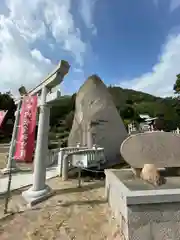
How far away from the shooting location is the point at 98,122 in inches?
498

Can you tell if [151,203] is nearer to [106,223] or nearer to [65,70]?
[106,223]

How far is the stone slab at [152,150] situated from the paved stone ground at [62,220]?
147 centimetres

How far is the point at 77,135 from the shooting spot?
1330 centimetres

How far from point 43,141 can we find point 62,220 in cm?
225

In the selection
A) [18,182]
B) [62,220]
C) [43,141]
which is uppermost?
[43,141]

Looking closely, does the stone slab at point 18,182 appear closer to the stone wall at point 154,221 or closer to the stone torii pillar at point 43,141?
the stone torii pillar at point 43,141

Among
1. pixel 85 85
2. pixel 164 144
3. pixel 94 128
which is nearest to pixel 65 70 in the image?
pixel 164 144

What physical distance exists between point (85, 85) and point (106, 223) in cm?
1259

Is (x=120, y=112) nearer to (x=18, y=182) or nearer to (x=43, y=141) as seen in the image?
(x=18, y=182)

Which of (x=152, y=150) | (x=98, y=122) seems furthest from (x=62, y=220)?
(x=98, y=122)

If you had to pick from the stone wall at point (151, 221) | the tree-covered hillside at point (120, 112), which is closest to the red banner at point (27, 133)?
the stone wall at point (151, 221)

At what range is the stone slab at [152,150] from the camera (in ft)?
14.9

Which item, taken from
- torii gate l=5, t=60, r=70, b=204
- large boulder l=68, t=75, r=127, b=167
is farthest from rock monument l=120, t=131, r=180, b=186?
large boulder l=68, t=75, r=127, b=167

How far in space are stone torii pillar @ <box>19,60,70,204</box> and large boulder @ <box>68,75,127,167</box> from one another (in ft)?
22.9
